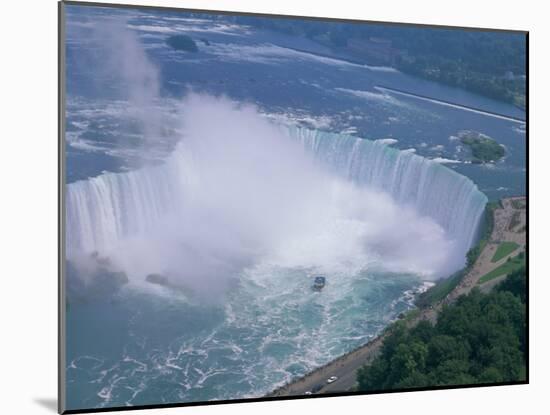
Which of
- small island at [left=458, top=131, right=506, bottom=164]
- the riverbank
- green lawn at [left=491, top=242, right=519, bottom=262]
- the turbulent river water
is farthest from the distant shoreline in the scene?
green lawn at [left=491, top=242, right=519, bottom=262]

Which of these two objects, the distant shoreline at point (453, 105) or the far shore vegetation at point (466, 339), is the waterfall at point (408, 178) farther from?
the distant shoreline at point (453, 105)

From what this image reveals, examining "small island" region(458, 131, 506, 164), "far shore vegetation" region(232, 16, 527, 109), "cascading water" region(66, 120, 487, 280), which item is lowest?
"cascading water" region(66, 120, 487, 280)

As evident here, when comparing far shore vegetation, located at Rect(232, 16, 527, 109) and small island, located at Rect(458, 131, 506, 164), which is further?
small island, located at Rect(458, 131, 506, 164)

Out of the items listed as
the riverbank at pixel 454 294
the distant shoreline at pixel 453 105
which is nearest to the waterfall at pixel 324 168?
the riverbank at pixel 454 294

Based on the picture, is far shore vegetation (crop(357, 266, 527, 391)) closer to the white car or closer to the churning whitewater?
the white car

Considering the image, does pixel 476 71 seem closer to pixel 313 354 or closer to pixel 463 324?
pixel 463 324

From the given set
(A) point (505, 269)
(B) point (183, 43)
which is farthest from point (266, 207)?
(A) point (505, 269)

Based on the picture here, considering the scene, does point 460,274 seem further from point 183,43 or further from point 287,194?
point 183,43
